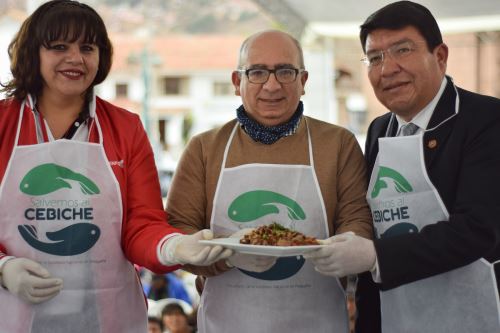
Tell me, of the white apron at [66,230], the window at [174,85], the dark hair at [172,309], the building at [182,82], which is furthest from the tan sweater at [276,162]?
the window at [174,85]

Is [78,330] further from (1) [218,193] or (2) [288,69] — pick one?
(2) [288,69]

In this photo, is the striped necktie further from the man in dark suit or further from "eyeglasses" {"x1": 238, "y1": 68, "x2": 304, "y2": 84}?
"eyeglasses" {"x1": 238, "y1": 68, "x2": 304, "y2": 84}

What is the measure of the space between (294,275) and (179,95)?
43315mm

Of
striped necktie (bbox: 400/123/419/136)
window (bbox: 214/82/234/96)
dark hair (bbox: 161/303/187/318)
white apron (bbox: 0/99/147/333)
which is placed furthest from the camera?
window (bbox: 214/82/234/96)

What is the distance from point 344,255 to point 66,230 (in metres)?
0.81

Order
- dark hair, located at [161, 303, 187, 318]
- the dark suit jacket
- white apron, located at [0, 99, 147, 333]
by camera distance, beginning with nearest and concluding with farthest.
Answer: the dark suit jacket
white apron, located at [0, 99, 147, 333]
dark hair, located at [161, 303, 187, 318]

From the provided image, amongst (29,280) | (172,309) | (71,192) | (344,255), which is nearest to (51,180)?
(71,192)

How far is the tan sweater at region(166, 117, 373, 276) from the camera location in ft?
7.97

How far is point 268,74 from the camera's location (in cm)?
243

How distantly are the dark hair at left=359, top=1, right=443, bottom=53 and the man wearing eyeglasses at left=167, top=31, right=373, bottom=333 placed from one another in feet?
1.03

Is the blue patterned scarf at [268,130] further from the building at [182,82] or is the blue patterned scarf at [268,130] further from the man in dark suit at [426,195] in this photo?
the building at [182,82]

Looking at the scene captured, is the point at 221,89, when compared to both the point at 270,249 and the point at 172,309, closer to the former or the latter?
the point at 172,309

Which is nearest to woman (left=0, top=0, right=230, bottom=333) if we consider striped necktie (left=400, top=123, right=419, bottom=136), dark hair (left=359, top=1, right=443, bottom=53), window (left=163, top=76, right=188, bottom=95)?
striped necktie (left=400, top=123, right=419, bottom=136)

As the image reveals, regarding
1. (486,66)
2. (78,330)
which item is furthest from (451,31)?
(486,66)
